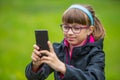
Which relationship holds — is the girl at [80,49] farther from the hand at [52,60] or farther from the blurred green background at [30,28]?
the blurred green background at [30,28]

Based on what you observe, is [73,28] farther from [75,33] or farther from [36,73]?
[36,73]

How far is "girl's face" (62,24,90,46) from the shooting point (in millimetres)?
4496

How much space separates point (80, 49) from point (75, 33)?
0.14 m

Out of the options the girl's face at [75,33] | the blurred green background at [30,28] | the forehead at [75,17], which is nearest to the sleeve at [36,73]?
the girl's face at [75,33]

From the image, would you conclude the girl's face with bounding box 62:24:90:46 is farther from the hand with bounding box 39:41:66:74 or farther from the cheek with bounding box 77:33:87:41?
the hand with bounding box 39:41:66:74

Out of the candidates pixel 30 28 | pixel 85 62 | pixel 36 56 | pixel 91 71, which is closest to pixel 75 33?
pixel 85 62

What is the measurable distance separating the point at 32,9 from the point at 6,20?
84.4 inches

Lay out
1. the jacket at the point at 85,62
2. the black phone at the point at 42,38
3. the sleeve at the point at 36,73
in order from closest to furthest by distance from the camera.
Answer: the black phone at the point at 42,38 → the jacket at the point at 85,62 → the sleeve at the point at 36,73

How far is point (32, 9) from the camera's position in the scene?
1508 centimetres

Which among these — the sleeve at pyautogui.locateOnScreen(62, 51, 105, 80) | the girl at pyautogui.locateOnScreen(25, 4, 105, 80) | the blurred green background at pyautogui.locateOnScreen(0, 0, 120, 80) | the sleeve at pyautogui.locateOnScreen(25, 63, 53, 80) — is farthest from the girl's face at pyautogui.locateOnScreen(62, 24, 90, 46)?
the blurred green background at pyautogui.locateOnScreen(0, 0, 120, 80)

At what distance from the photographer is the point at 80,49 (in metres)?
4.56

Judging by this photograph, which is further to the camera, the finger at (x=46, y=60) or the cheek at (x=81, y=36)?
the cheek at (x=81, y=36)

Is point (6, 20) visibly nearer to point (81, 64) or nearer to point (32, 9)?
point (32, 9)

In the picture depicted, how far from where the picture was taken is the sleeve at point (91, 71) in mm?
4184
